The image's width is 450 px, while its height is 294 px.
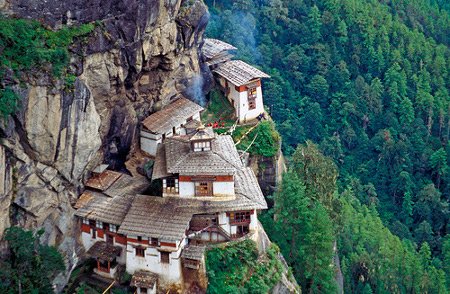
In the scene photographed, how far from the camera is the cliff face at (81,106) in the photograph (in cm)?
4269

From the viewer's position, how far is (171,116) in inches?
2199

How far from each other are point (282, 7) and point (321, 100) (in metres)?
15.4

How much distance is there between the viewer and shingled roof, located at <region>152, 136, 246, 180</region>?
159 ft

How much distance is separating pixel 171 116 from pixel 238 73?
9.62 m

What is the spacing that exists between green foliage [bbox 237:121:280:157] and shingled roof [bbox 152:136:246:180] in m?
6.36

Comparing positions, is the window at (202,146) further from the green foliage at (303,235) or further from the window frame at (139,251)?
the window frame at (139,251)

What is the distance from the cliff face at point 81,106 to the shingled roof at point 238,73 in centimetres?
687

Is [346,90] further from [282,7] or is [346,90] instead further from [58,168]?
[58,168]

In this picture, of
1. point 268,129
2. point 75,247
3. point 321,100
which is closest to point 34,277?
point 75,247

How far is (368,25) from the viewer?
103 meters

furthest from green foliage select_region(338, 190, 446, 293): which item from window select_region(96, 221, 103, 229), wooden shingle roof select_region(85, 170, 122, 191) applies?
window select_region(96, 221, 103, 229)

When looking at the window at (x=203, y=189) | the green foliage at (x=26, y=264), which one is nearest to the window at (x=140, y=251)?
the green foliage at (x=26, y=264)

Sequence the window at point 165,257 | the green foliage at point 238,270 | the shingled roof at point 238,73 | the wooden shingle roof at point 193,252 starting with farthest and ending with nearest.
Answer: the shingled roof at point 238,73
the green foliage at point 238,270
the wooden shingle roof at point 193,252
the window at point 165,257

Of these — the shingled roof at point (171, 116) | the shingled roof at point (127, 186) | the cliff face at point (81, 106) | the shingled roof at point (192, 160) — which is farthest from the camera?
the shingled roof at point (171, 116)
